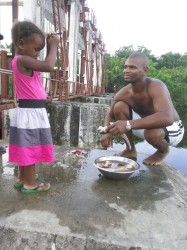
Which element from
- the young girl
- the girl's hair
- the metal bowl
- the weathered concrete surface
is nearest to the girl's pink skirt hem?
the young girl

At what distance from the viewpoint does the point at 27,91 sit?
2268 mm

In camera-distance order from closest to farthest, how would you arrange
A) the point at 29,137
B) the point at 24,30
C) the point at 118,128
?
the point at 24,30 → the point at 29,137 → the point at 118,128

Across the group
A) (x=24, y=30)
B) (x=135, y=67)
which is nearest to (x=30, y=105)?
(x=24, y=30)

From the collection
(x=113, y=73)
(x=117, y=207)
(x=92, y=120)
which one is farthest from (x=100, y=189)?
(x=113, y=73)

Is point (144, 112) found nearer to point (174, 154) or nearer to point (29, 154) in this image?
point (29, 154)

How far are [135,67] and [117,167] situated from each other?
115 centimetres

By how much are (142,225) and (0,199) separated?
1.20m

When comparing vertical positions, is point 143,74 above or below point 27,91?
above

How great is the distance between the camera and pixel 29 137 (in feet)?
7.38

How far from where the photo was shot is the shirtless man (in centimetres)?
268

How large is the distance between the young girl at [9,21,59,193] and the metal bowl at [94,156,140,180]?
0.61 m

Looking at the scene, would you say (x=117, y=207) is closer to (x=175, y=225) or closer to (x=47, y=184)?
(x=175, y=225)

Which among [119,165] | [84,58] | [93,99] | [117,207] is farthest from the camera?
[84,58]

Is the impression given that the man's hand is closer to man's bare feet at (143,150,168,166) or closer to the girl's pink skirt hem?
the girl's pink skirt hem
